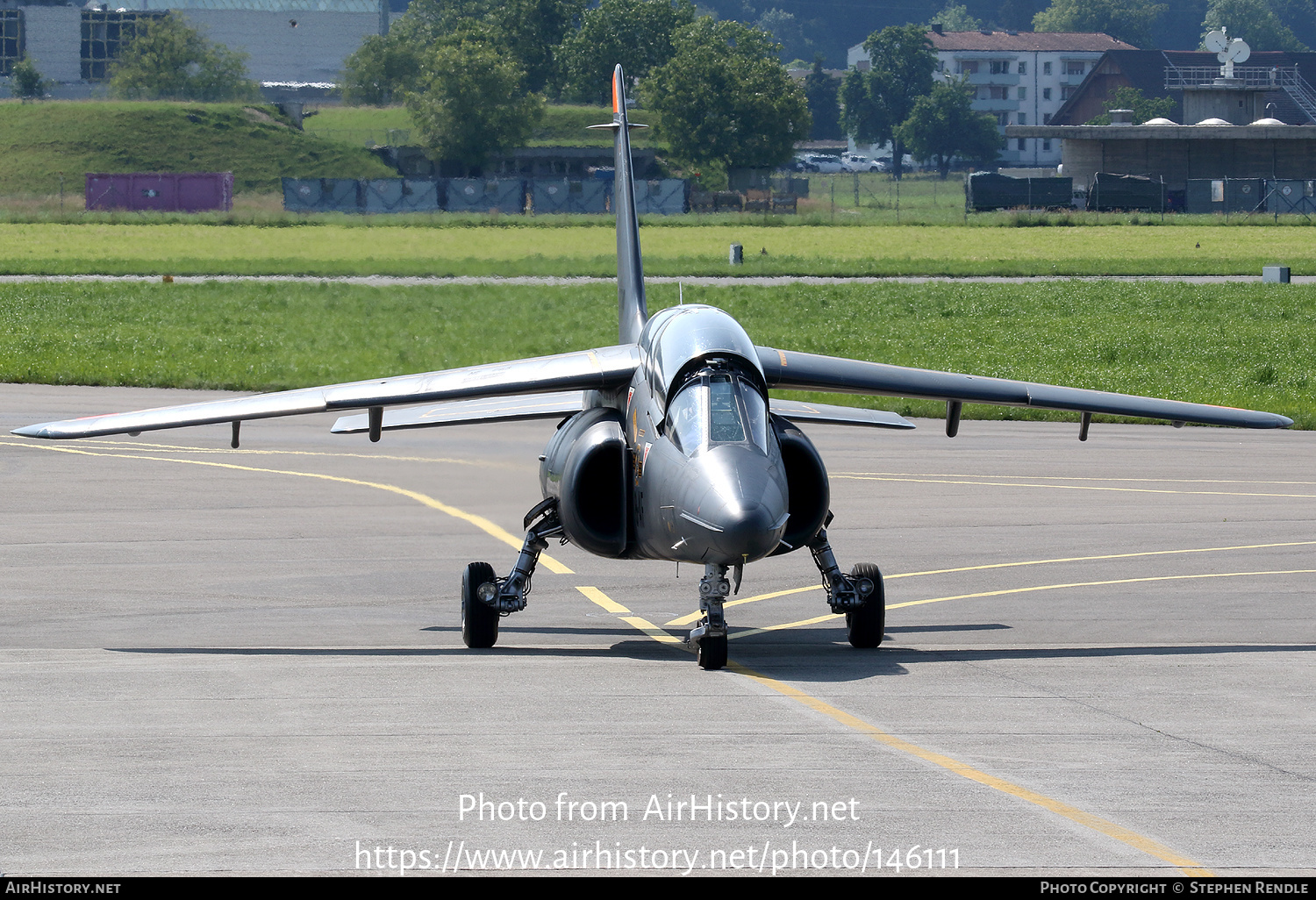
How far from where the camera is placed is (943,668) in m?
15.1

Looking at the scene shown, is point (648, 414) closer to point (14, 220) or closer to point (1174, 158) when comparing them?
point (14, 220)

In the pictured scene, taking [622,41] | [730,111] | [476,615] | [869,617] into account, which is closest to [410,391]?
[476,615]

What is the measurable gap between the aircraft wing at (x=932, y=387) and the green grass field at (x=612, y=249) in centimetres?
4763

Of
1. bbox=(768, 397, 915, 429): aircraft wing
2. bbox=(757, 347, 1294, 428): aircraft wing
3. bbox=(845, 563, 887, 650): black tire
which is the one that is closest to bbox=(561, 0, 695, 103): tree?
bbox=(768, 397, 915, 429): aircraft wing

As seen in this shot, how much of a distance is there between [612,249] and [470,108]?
223ft

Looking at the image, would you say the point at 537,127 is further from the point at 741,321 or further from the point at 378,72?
the point at 741,321

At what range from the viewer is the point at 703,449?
14.1m

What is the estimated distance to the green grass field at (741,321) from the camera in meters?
40.1

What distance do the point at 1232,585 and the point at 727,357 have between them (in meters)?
8.21

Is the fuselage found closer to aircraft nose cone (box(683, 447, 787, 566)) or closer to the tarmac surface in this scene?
aircraft nose cone (box(683, 447, 787, 566))

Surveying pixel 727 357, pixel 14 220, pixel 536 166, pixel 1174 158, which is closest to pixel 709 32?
pixel 536 166

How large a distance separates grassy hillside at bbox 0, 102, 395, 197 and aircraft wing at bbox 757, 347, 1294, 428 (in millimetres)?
128937

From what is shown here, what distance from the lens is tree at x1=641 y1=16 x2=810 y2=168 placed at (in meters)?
147

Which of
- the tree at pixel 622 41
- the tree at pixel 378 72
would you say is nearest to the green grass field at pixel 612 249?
the tree at pixel 622 41
